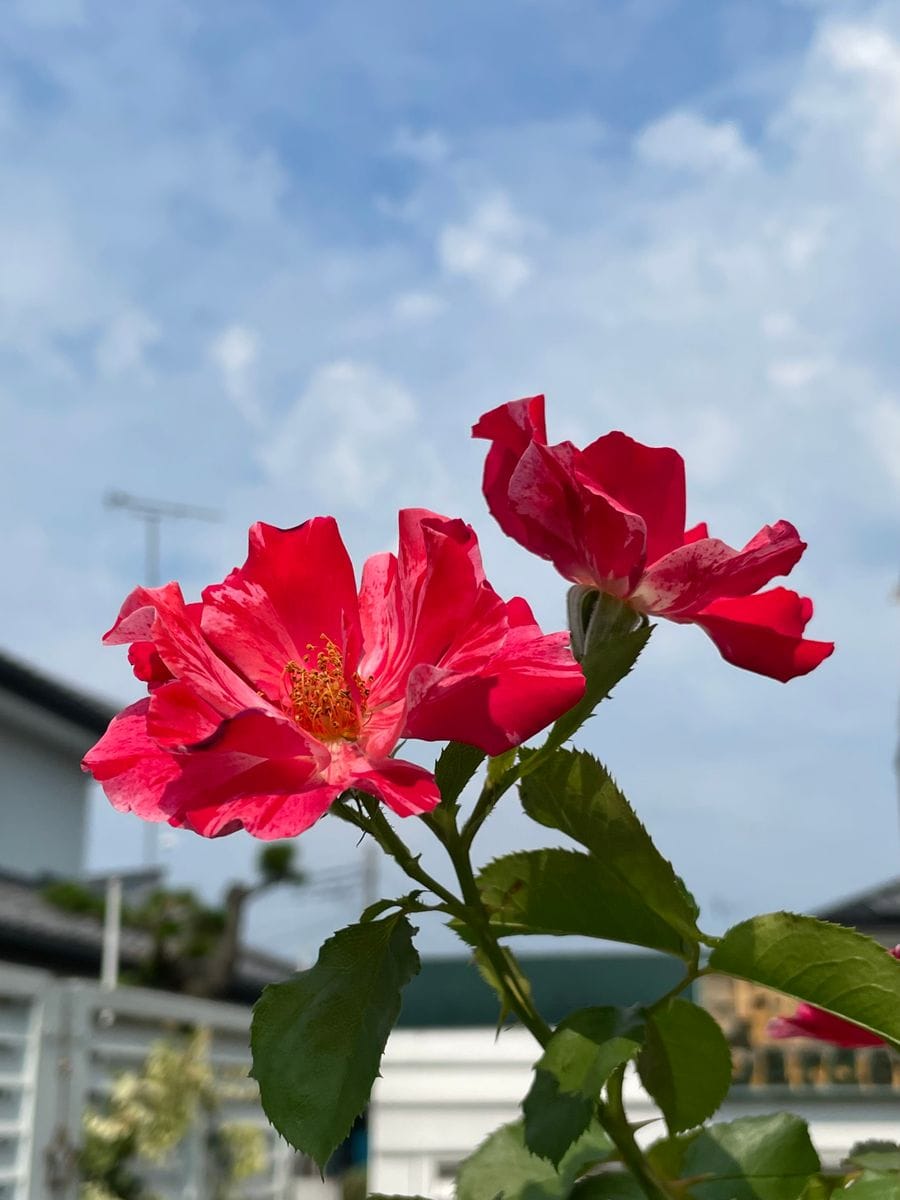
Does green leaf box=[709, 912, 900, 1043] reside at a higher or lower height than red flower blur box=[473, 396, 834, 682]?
lower

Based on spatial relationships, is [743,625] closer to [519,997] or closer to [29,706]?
[519,997]

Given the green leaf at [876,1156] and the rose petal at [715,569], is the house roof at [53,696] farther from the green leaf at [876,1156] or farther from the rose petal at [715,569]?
the rose petal at [715,569]

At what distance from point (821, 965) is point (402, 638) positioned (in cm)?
20

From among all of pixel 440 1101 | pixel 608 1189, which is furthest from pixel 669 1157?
pixel 440 1101

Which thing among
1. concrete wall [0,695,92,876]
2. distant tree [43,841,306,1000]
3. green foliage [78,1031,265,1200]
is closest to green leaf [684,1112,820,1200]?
green foliage [78,1031,265,1200]

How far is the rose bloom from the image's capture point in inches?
16.1

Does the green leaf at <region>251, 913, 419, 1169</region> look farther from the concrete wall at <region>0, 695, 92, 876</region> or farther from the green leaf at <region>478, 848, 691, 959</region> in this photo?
the concrete wall at <region>0, 695, 92, 876</region>

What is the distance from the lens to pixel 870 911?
7.57 meters

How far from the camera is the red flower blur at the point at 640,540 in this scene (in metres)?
0.48

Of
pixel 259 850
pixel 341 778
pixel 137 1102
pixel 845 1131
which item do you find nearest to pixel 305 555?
pixel 341 778

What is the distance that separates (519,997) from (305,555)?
19 centimetres

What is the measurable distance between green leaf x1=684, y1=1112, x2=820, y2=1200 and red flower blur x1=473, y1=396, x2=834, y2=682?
8.1 inches

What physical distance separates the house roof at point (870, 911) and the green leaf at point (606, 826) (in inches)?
273

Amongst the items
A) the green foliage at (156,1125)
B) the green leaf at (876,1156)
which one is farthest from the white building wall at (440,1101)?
the green leaf at (876,1156)
